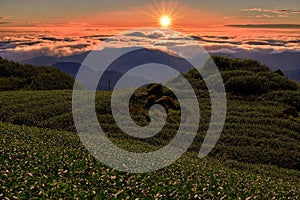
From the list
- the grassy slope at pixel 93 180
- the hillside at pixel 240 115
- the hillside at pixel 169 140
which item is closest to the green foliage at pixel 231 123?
the hillside at pixel 240 115

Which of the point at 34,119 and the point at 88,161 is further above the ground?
the point at 88,161

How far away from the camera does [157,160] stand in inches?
1106

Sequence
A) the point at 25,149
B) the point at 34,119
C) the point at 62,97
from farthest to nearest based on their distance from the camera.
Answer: the point at 62,97 < the point at 34,119 < the point at 25,149

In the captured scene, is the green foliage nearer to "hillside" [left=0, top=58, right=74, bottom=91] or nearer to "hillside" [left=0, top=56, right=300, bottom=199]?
"hillside" [left=0, top=56, right=300, bottom=199]

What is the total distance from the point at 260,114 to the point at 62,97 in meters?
29.9

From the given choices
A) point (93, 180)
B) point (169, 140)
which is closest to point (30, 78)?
point (169, 140)

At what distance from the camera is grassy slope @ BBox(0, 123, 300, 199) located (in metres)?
17.4

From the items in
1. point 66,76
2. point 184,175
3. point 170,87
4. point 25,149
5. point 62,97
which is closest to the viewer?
point 184,175

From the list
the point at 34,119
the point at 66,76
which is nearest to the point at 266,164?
the point at 34,119

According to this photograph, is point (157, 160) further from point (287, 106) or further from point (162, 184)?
point (287, 106)

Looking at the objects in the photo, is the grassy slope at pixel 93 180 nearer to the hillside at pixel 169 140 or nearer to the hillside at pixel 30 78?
the hillside at pixel 169 140

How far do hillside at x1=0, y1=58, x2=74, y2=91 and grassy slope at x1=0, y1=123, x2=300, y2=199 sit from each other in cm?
7129

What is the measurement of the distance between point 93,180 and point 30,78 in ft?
292

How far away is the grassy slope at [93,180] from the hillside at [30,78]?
71.3 metres
